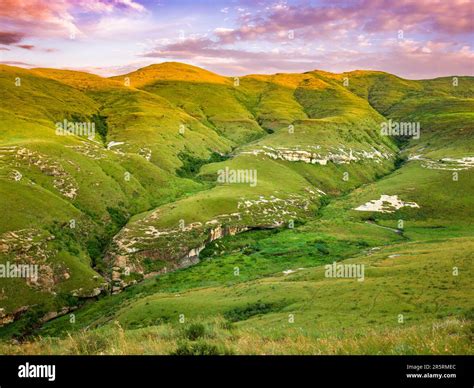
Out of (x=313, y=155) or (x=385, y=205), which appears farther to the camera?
(x=313, y=155)

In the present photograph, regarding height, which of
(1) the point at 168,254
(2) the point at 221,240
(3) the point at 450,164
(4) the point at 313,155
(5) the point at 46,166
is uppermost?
(4) the point at 313,155

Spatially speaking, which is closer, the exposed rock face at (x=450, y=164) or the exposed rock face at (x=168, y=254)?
the exposed rock face at (x=168, y=254)

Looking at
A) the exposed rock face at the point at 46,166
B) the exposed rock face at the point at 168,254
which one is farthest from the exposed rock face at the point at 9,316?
the exposed rock face at the point at 46,166

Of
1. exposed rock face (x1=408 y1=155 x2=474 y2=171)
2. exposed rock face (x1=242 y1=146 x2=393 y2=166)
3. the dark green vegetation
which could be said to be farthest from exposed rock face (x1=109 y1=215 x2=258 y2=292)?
exposed rock face (x1=408 y1=155 x2=474 y2=171)

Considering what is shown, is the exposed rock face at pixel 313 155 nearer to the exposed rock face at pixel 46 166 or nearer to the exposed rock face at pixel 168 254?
the exposed rock face at pixel 168 254

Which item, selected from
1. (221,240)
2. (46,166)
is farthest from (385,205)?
(46,166)

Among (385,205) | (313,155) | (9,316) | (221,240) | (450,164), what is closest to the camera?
(9,316)

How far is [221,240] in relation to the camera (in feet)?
314

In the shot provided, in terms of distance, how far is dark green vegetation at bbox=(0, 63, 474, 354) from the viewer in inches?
727

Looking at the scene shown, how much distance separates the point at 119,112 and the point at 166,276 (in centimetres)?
14329

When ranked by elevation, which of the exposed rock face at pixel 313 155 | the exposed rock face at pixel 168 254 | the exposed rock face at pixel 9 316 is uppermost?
the exposed rock face at pixel 313 155

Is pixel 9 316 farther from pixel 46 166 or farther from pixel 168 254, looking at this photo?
pixel 46 166

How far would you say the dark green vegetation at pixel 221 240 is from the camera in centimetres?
1847

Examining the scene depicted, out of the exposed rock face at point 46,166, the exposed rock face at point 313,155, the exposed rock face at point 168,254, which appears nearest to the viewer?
the exposed rock face at point 168,254
